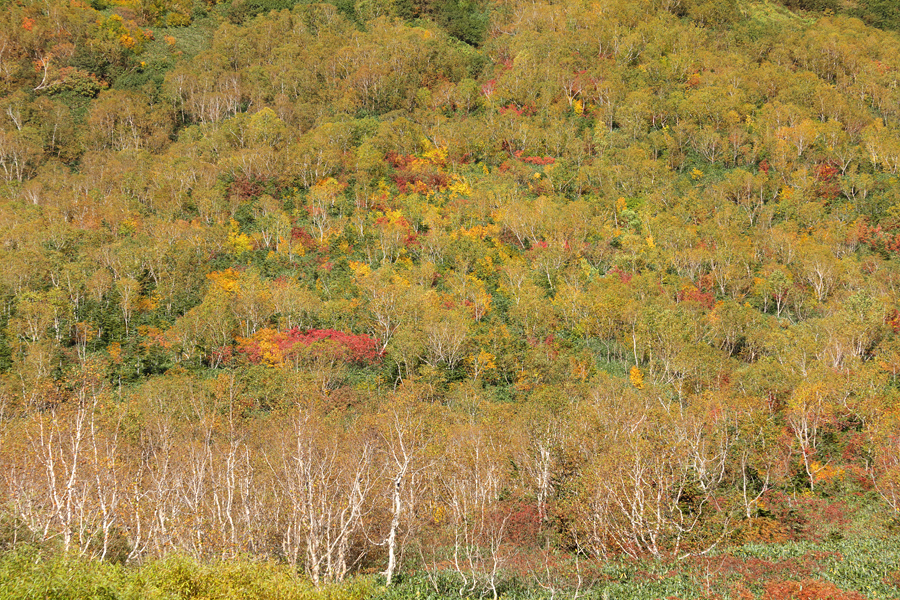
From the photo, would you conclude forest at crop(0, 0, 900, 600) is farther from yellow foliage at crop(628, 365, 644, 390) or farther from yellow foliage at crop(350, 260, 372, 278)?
yellow foliage at crop(350, 260, 372, 278)

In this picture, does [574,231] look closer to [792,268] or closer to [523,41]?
[792,268]

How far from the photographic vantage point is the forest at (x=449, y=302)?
38125 millimetres

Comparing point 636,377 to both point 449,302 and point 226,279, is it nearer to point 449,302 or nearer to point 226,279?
point 449,302

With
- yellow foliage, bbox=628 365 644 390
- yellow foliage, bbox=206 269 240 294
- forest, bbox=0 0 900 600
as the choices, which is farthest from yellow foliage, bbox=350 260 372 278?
yellow foliage, bbox=628 365 644 390

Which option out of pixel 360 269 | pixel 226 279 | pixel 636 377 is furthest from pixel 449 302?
pixel 226 279

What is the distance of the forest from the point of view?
38.1 m

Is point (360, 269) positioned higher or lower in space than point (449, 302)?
higher

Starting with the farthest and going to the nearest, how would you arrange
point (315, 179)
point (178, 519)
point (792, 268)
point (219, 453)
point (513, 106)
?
point (513, 106)
point (315, 179)
point (792, 268)
point (219, 453)
point (178, 519)

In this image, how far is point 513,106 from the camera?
14375 cm

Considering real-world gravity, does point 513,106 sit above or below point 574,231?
above

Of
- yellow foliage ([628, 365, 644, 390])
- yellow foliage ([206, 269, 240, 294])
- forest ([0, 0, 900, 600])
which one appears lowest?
yellow foliage ([206, 269, 240, 294])

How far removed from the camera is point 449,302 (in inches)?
3644

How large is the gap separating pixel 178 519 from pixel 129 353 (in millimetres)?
53574

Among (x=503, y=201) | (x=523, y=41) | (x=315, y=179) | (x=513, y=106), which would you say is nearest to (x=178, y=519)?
(x=503, y=201)
